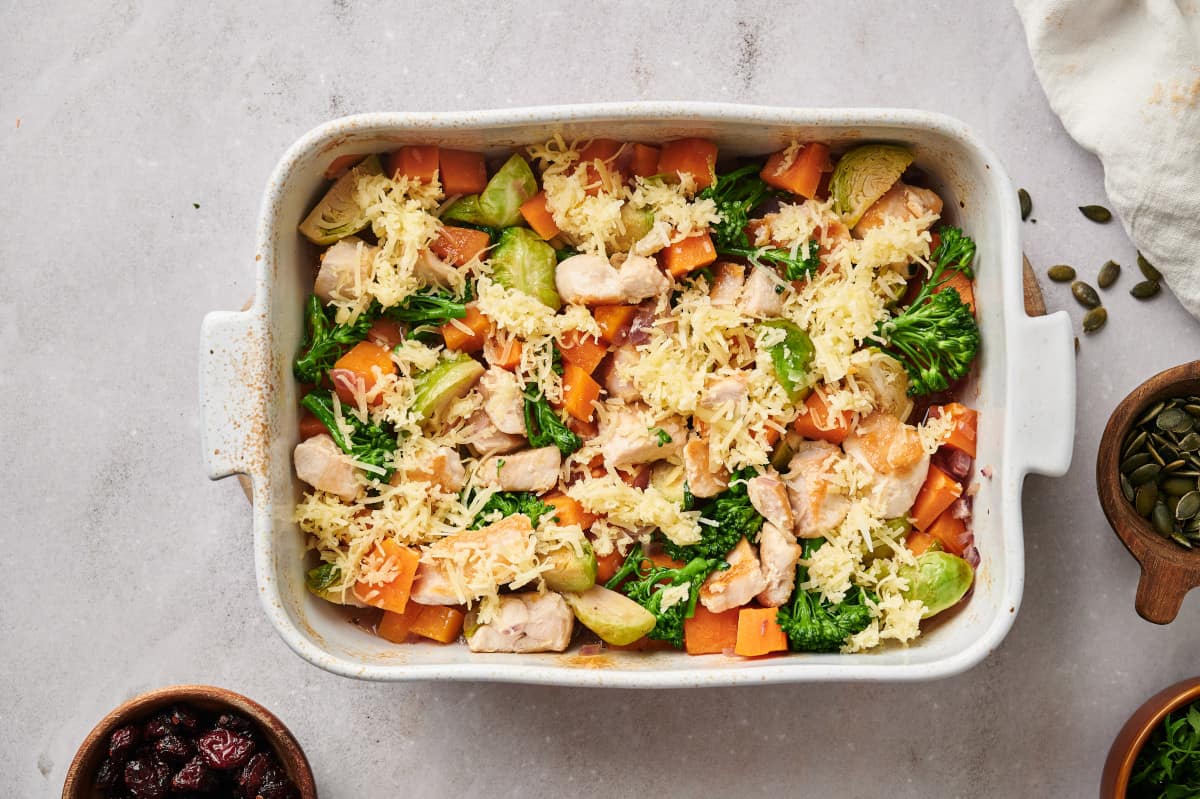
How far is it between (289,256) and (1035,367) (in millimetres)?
2080

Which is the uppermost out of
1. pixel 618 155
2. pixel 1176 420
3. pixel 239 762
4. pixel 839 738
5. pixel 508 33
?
pixel 508 33

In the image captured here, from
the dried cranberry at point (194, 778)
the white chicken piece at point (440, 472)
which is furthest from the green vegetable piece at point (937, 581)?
the dried cranberry at point (194, 778)

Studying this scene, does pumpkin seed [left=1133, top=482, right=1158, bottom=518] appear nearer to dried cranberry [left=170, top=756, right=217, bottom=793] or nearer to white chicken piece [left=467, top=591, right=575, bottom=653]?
white chicken piece [left=467, top=591, right=575, bottom=653]

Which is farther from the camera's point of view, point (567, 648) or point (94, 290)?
point (94, 290)

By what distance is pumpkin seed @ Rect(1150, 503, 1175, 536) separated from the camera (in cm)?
292

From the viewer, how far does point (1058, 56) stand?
119 inches

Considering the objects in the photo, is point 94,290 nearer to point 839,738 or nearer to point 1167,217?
point 839,738

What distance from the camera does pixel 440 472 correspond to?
2.77 meters

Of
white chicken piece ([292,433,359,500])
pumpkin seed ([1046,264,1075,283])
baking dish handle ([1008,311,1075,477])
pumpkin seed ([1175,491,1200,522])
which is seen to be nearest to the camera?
baking dish handle ([1008,311,1075,477])

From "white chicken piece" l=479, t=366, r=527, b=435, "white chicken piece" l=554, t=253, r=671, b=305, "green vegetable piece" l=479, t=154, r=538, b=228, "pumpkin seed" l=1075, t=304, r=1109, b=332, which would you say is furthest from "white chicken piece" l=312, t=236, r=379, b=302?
"pumpkin seed" l=1075, t=304, r=1109, b=332

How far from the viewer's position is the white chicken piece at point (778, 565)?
8.93 ft

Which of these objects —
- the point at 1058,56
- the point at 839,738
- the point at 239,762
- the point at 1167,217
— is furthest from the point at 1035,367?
the point at 239,762

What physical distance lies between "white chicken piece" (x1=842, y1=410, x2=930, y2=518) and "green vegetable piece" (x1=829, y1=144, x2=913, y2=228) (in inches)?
24.2

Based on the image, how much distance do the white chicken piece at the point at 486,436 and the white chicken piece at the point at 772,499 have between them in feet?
2.41
